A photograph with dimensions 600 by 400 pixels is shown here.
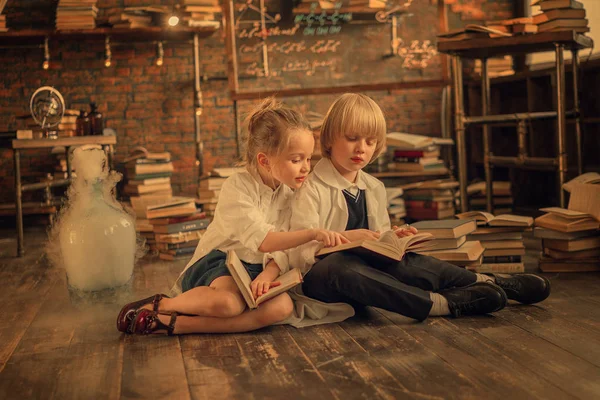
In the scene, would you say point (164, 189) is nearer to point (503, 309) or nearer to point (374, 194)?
point (374, 194)

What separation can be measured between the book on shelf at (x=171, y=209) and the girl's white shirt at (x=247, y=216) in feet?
5.92

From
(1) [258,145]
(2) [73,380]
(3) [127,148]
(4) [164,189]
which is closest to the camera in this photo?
(2) [73,380]

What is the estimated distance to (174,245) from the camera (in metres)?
4.42

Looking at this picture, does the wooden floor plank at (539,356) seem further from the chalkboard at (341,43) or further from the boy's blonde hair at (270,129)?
the chalkboard at (341,43)

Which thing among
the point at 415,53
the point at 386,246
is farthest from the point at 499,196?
the point at 386,246

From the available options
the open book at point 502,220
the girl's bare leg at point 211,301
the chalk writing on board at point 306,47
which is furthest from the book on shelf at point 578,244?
the chalk writing on board at point 306,47

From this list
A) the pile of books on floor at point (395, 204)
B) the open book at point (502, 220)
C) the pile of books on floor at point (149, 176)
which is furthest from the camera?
the pile of books on floor at point (395, 204)

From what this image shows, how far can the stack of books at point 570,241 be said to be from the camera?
3318 mm

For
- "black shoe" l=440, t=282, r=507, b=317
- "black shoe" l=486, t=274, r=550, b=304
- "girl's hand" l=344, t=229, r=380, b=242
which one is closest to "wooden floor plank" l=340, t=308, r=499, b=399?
"black shoe" l=440, t=282, r=507, b=317

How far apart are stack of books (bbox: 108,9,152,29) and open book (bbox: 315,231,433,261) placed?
4133mm

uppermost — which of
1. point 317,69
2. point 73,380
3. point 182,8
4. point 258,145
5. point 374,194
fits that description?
point 182,8

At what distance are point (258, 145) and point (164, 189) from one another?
2.91 metres

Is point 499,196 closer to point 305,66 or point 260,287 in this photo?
point 305,66

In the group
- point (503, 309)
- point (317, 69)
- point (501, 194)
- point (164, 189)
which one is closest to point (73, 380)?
point (503, 309)
